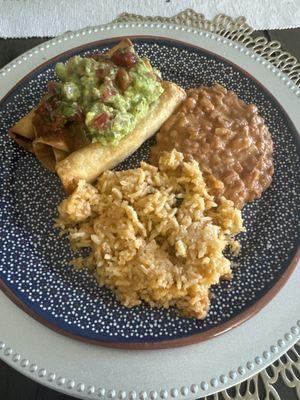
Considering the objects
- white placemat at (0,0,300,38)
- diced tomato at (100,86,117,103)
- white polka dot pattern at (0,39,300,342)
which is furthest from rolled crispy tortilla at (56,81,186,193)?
white placemat at (0,0,300,38)

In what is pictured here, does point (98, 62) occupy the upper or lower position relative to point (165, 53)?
lower

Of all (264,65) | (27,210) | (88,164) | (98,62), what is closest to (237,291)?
(88,164)

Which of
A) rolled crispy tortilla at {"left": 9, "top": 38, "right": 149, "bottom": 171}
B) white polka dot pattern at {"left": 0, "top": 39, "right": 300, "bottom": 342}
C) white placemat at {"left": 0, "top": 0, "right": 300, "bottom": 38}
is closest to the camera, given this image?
white polka dot pattern at {"left": 0, "top": 39, "right": 300, "bottom": 342}

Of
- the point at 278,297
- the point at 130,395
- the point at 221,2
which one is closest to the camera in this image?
the point at 130,395

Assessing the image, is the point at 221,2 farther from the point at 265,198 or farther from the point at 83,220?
the point at 83,220

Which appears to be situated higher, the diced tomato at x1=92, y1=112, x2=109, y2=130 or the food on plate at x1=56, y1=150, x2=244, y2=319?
the diced tomato at x1=92, y1=112, x2=109, y2=130

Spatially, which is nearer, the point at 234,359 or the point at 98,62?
the point at 234,359

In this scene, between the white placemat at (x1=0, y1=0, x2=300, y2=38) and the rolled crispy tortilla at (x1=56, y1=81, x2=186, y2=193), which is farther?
the white placemat at (x1=0, y1=0, x2=300, y2=38)

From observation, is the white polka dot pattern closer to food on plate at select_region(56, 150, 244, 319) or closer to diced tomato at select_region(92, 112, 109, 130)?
food on plate at select_region(56, 150, 244, 319)
